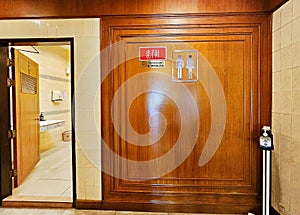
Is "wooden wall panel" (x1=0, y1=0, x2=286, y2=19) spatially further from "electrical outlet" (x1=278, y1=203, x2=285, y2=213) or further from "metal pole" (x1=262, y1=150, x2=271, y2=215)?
"electrical outlet" (x1=278, y1=203, x2=285, y2=213)

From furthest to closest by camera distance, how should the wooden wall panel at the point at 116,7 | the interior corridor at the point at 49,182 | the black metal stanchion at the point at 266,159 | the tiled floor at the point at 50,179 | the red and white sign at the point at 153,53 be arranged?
the tiled floor at the point at 50,179, the interior corridor at the point at 49,182, the red and white sign at the point at 153,53, the wooden wall panel at the point at 116,7, the black metal stanchion at the point at 266,159

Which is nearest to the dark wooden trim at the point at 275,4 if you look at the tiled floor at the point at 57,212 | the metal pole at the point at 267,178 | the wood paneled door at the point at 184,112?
the wood paneled door at the point at 184,112

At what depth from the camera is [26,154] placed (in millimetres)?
4195

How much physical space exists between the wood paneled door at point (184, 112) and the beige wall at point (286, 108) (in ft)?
0.55

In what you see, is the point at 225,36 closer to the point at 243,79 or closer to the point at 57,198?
the point at 243,79

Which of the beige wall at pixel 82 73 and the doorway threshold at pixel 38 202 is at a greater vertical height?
the beige wall at pixel 82 73

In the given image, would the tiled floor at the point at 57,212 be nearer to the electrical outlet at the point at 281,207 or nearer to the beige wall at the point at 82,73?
the beige wall at the point at 82,73

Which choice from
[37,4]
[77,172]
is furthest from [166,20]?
[77,172]

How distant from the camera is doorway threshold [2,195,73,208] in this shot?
3.30m

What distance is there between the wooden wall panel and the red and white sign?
38cm

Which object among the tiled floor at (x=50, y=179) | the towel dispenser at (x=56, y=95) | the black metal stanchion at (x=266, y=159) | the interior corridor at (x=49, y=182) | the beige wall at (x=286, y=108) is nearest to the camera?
the beige wall at (x=286, y=108)

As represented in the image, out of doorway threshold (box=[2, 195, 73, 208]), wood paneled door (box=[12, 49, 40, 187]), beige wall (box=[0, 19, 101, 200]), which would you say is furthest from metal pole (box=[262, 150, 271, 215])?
wood paneled door (box=[12, 49, 40, 187])

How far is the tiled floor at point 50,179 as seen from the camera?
146 inches

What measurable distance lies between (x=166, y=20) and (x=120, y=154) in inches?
61.1
